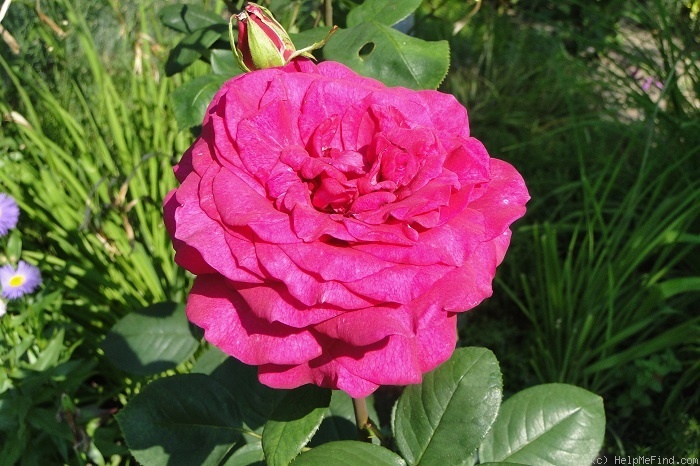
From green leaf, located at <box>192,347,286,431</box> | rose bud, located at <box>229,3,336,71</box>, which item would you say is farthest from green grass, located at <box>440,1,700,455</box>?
rose bud, located at <box>229,3,336,71</box>

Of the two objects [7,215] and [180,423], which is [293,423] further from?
[7,215]

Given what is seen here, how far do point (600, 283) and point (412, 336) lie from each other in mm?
1195

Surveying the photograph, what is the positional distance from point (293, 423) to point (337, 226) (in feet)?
0.61

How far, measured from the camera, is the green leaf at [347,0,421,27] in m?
0.74

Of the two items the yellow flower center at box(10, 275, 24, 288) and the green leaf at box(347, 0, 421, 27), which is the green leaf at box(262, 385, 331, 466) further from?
the yellow flower center at box(10, 275, 24, 288)

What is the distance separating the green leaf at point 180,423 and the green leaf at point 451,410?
219mm

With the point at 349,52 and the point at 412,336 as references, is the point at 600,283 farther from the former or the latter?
the point at 412,336

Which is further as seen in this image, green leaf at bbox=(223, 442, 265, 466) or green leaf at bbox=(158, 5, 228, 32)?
green leaf at bbox=(158, 5, 228, 32)

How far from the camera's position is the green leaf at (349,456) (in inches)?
20.3

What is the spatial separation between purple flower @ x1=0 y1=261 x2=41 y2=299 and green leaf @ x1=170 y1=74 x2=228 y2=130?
66cm

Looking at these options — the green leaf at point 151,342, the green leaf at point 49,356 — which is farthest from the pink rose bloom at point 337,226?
the green leaf at point 49,356

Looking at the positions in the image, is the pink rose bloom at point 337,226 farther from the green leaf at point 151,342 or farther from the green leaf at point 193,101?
the green leaf at point 151,342

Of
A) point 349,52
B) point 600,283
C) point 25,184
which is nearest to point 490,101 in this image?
point 600,283

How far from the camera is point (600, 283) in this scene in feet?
4.89
